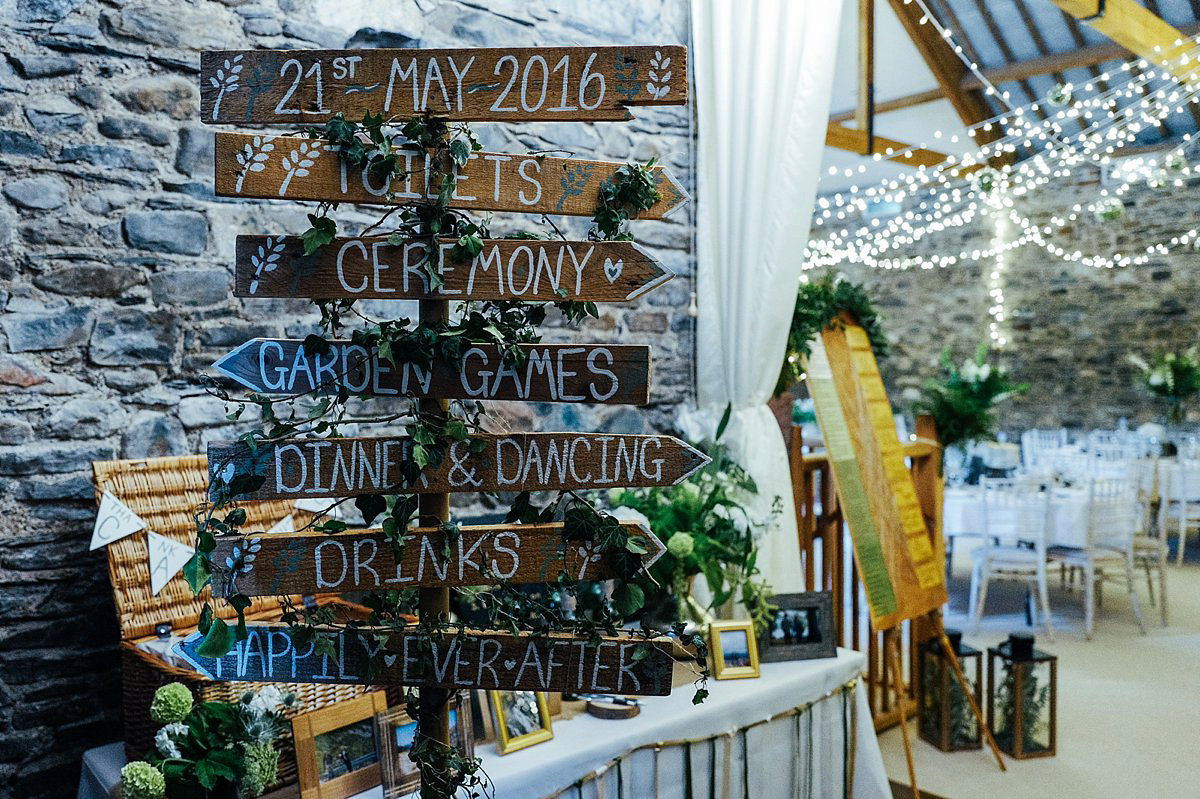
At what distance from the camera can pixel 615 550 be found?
1.40 m

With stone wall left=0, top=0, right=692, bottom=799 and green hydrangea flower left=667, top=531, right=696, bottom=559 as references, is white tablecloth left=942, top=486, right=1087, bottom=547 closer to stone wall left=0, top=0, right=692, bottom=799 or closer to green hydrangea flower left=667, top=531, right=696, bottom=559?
green hydrangea flower left=667, top=531, right=696, bottom=559

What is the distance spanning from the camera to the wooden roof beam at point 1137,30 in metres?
5.56

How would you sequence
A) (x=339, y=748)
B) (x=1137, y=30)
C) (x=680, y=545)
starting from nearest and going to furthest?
(x=339, y=748) < (x=680, y=545) < (x=1137, y=30)

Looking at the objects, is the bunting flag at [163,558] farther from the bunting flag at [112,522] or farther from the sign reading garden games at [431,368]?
the sign reading garden games at [431,368]

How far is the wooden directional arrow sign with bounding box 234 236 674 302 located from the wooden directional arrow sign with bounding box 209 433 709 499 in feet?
0.70

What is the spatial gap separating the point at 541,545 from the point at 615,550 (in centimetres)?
11

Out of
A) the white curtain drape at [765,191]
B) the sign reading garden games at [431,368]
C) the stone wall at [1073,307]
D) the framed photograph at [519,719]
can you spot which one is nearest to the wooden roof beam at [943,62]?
the stone wall at [1073,307]

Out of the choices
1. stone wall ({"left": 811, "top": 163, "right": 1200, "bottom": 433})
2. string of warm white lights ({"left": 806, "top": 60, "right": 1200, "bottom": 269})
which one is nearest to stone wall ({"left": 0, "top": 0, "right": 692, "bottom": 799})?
string of warm white lights ({"left": 806, "top": 60, "right": 1200, "bottom": 269})

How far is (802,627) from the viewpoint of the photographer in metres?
2.71

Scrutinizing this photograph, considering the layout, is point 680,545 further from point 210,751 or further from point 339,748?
point 210,751

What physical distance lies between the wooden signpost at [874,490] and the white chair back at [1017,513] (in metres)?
2.12

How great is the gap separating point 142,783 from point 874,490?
2.37m

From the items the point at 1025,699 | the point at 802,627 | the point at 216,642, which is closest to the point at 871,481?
the point at 802,627

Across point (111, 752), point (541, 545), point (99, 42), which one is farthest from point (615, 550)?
point (99, 42)
